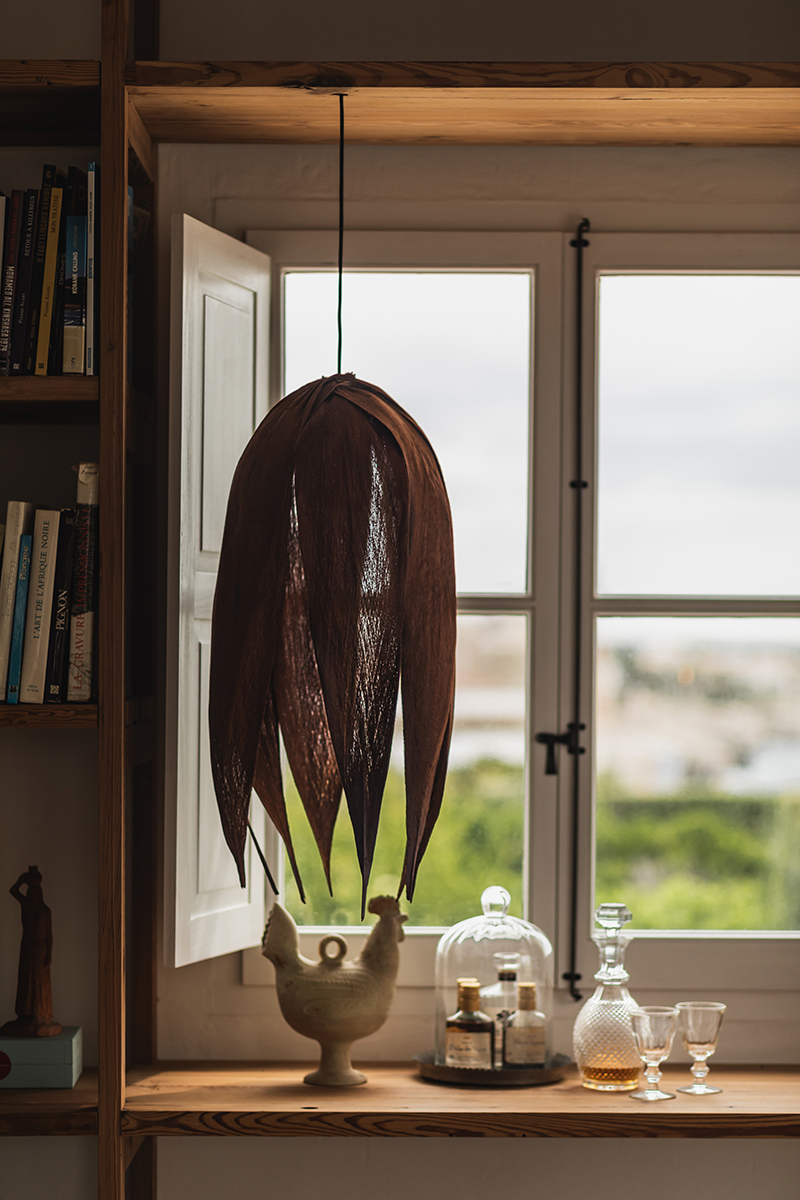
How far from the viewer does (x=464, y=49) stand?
8.29ft

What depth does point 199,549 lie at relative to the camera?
7.75 ft

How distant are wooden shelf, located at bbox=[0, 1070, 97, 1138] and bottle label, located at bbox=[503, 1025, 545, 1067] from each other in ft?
2.55

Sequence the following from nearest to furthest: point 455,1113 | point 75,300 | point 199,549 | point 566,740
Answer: point 455,1113
point 75,300
point 199,549
point 566,740

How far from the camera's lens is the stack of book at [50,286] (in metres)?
2.14

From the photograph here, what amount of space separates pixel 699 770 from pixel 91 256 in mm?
1624

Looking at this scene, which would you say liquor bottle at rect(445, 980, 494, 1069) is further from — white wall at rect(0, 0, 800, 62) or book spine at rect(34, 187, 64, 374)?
white wall at rect(0, 0, 800, 62)

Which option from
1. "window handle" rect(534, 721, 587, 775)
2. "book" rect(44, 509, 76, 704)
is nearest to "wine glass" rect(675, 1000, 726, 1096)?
"window handle" rect(534, 721, 587, 775)

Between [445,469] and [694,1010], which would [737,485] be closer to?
[445,469]

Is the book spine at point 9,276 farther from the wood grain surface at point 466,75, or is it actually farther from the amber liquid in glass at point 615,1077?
the amber liquid in glass at point 615,1077

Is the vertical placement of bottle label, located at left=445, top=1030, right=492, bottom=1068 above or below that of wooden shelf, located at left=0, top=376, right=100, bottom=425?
below

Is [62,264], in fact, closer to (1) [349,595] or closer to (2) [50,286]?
(2) [50,286]

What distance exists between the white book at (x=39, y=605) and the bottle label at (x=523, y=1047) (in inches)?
43.4

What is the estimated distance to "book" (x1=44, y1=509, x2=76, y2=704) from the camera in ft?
7.01

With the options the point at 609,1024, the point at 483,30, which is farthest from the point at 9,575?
the point at 483,30
